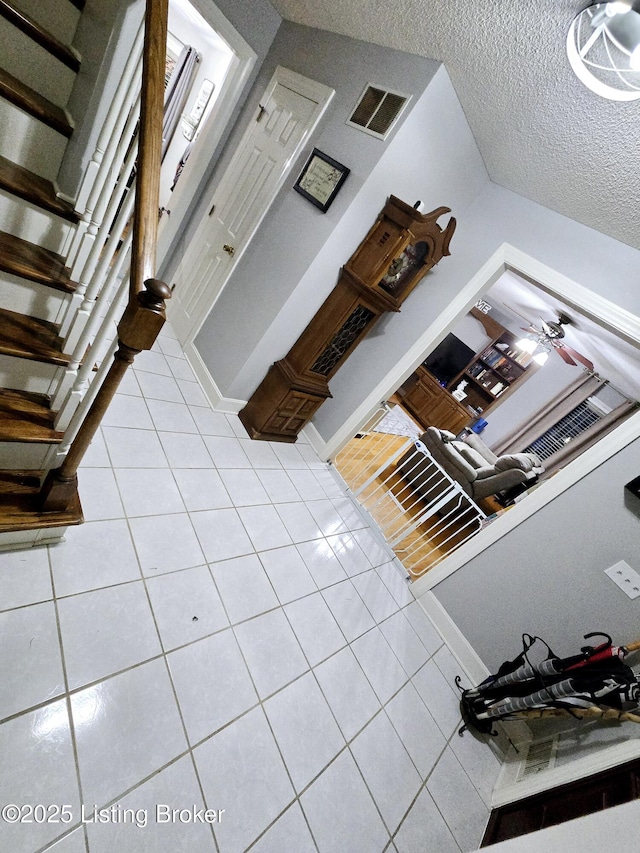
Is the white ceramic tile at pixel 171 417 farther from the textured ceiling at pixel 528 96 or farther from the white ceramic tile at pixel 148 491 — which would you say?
the textured ceiling at pixel 528 96

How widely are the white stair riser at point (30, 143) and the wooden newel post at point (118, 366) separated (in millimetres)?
997

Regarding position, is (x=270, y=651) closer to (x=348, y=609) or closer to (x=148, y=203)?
(x=348, y=609)

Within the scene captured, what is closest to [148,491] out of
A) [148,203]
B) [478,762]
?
[148,203]

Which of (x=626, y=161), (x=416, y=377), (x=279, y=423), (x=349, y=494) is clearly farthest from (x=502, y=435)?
(x=626, y=161)

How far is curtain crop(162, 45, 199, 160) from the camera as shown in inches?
149

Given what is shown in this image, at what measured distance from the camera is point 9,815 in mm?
1091

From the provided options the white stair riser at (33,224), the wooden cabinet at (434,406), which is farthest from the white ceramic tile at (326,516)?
the wooden cabinet at (434,406)

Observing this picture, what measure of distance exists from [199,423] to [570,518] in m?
2.73

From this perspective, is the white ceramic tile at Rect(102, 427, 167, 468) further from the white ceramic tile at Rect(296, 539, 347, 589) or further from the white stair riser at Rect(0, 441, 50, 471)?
the white ceramic tile at Rect(296, 539, 347, 589)

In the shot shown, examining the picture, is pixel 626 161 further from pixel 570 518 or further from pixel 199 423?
pixel 199 423

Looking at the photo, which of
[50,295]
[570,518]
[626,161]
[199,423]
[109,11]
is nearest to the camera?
[109,11]

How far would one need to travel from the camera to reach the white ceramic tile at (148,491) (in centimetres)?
206

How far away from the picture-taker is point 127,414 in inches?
99.5

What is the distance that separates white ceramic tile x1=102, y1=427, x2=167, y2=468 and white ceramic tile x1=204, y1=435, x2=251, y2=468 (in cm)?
41
